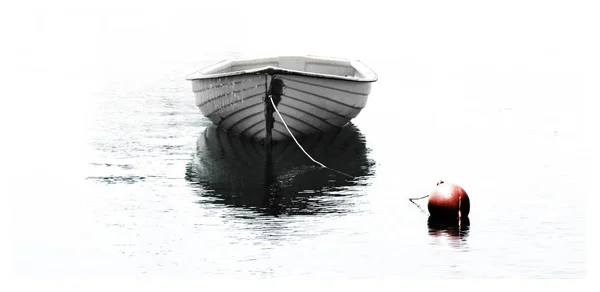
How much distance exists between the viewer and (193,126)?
25.1 metres

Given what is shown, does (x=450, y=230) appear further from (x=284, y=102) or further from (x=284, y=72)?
(x=284, y=102)

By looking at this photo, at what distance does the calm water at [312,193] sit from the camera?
1351 centimetres

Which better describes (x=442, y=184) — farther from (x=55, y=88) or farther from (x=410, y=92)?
(x=55, y=88)

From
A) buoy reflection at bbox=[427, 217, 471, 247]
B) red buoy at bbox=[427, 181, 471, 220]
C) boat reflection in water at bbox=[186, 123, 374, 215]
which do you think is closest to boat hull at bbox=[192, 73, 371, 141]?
boat reflection in water at bbox=[186, 123, 374, 215]

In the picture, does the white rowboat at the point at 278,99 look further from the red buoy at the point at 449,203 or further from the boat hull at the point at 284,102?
the red buoy at the point at 449,203

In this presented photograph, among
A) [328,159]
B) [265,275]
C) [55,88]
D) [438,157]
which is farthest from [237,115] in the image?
[55,88]

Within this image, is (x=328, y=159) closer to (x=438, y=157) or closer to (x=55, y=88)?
(x=438, y=157)

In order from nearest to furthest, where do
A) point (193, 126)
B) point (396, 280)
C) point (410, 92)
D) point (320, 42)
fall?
point (396, 280) → point (193, 126) → point (410, 92) → point (320, 42)

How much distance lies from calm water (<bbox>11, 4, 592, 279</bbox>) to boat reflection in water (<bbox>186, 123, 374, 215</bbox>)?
49mm

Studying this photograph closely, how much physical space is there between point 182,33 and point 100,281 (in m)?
48.3

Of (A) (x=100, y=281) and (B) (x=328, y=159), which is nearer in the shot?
(A) (x=100, y=281)

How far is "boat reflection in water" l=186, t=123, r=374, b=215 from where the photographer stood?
16703 millimetres

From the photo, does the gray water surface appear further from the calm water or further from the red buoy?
the red buoy

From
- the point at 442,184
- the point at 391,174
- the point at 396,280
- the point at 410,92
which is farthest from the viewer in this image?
the point at 410,92
